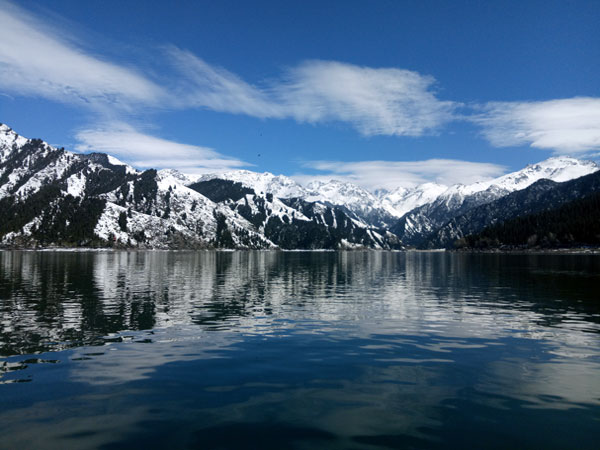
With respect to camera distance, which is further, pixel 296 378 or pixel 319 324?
pixel 319 324

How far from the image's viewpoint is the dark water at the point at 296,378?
1675 cm

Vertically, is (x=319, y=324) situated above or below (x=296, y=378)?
below

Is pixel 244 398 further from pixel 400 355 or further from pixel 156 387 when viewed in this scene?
pixel 400 355

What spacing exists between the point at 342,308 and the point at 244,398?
33280 millimetres

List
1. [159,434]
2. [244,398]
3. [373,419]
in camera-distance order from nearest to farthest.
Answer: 1. [159,434]
2. [373,419]
3. [244,398]

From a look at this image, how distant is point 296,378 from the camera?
2417cm

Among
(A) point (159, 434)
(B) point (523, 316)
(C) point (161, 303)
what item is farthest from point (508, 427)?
(C) point (161, 303)

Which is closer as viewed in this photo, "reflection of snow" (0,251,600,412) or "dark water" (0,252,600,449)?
"dark water" (0,252,600,449)

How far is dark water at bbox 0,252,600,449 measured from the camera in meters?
16.8

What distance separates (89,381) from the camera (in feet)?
76.2

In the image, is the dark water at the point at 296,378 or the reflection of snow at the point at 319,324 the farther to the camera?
the reflection of snow at the point at 319,324

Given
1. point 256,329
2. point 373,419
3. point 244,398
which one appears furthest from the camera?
point 256,329

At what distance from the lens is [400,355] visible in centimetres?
2958

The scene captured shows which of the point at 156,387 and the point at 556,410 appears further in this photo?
the point at 156,387
